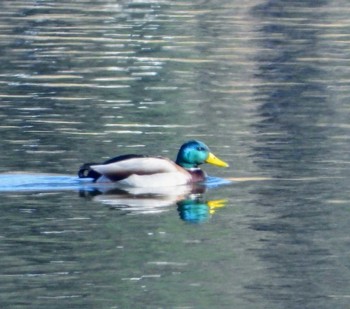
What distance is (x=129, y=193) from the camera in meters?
18.6

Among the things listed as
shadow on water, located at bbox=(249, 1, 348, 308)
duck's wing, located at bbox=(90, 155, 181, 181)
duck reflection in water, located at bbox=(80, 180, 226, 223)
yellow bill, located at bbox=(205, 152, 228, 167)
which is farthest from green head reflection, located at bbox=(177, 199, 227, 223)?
yellow bill, located at bbox=(205, 152, 228, 167)

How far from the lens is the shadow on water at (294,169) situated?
13.9 meters

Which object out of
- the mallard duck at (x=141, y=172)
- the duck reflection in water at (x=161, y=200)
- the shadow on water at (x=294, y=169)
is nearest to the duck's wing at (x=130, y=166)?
the mallard duck at (x=141, y=172)

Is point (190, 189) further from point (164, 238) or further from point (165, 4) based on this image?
point (165, 4)

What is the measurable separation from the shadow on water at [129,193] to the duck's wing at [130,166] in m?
0.20

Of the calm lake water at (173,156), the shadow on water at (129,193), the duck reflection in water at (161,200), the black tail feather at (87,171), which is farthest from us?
the black tail feather at (87,171)

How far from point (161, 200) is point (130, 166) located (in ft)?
2.61

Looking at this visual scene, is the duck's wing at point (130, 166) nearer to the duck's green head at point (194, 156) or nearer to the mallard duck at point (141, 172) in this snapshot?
the mallard duck at point (141, 172)

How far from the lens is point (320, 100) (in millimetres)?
26469

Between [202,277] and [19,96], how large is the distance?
1270 cm

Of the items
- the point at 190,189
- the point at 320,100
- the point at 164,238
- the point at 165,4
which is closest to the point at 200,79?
the point at 320,100

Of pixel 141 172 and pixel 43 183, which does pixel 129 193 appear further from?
→ pixel 43 183

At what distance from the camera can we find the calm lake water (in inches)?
543

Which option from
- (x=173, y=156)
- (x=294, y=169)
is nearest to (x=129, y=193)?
(x=294, y=169)
